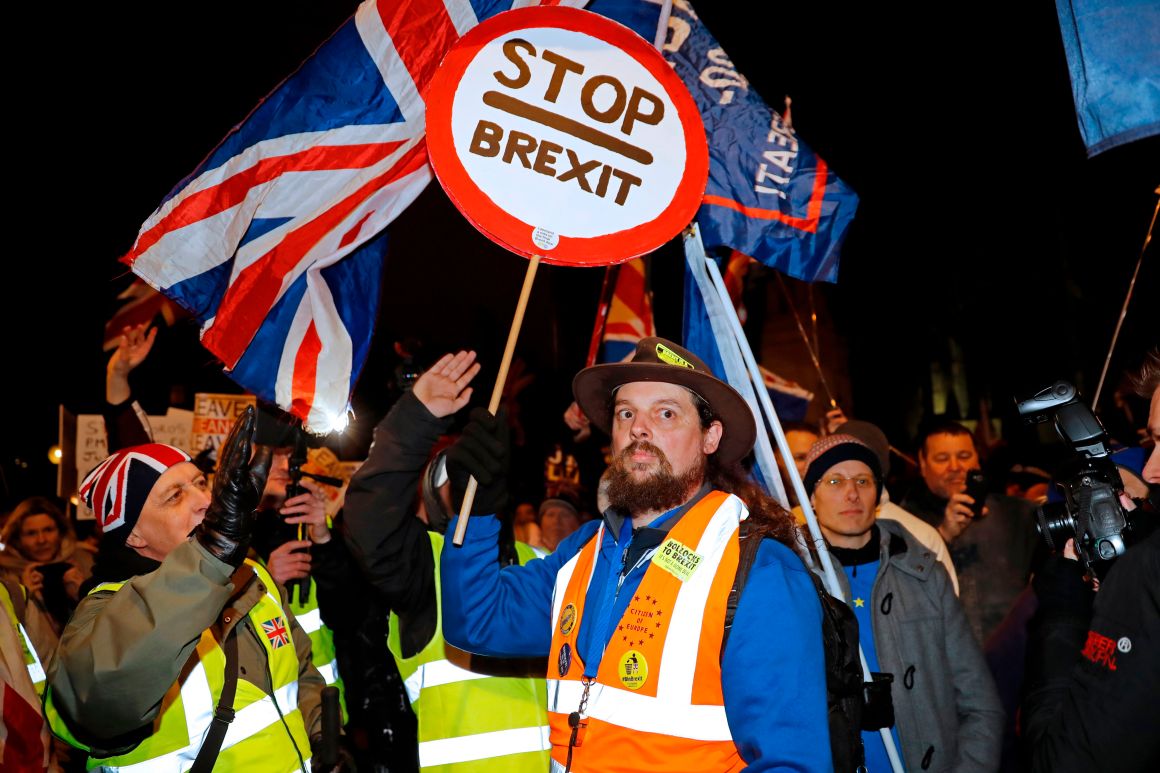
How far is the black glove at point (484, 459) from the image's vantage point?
3234 mm

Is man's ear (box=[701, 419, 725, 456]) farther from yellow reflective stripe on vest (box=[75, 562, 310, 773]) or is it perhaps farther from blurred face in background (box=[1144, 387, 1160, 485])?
yellow reflective stripe on vest (box=[75, 562, 310, 773])

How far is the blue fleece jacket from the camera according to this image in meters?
2.54

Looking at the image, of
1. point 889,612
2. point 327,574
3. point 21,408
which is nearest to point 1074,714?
point 889,612

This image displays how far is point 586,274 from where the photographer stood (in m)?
16.9

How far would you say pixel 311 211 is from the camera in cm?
411

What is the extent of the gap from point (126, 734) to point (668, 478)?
1910 mm

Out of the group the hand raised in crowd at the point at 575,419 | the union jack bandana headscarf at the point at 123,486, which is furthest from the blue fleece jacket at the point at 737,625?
the hand raised in crowd at the point at 575,419

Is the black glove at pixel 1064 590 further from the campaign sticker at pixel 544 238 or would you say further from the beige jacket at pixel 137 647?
the beige jacket at pixel 137 647

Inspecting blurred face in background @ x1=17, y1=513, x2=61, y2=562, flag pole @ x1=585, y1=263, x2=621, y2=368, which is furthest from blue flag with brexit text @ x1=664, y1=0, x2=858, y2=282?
blurred face in background @ x1=17, y1=513, x2=61, y2=562

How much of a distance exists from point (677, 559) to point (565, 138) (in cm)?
167

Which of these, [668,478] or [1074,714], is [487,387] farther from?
[1074,714]

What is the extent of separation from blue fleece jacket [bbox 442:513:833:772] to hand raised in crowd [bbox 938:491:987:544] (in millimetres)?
2944

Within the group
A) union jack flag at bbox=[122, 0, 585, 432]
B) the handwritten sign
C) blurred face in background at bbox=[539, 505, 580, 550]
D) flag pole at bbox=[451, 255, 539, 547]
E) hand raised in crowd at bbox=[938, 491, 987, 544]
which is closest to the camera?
flag pole at bbox=[451, 255, 539, 547]

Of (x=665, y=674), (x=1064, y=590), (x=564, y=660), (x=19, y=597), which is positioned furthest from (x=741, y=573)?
(x=19, y=597)
